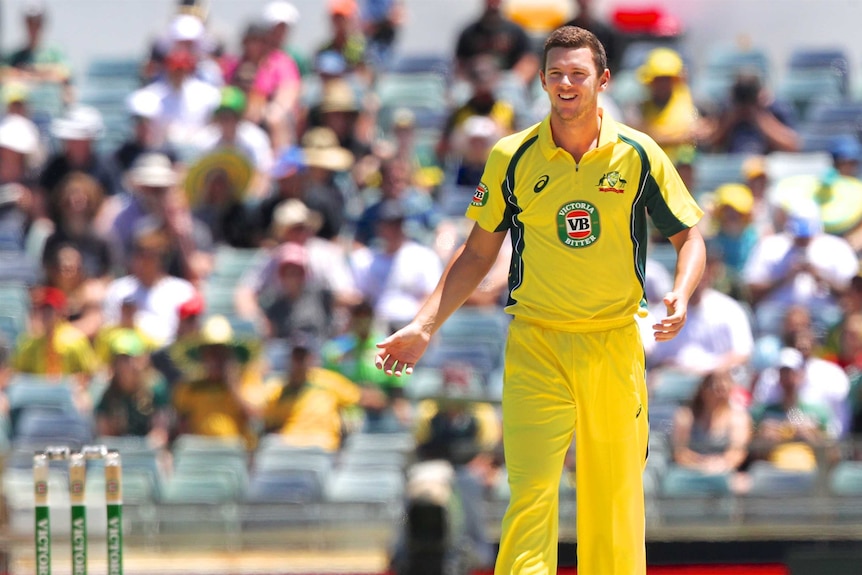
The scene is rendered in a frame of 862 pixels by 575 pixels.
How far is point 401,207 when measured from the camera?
11.6 meters

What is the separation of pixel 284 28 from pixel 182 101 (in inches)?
43.7

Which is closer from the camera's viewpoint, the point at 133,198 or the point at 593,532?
the point at 593,532

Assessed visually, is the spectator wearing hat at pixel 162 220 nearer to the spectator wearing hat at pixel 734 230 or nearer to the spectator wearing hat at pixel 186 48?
the spectator wearing hat at pixel 186 48

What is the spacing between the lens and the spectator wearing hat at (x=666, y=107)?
12055 mm

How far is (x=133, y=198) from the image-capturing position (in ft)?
39.3

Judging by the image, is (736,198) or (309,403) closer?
(309,403)

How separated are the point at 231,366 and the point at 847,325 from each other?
12.2ft

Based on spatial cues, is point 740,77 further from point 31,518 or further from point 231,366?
point 31,518

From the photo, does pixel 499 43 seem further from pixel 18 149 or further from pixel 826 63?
pixel 18 149

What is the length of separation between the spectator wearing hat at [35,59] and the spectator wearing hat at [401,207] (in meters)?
3.75

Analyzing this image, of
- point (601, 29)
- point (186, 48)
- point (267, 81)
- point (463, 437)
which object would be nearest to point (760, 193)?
point (601, 29)

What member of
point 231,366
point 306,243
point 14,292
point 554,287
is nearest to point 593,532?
point 554,287

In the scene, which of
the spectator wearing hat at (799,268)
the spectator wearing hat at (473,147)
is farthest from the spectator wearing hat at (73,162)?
the spectator wearing hat at (799,268)

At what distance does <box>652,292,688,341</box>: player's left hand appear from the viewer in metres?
5.28
